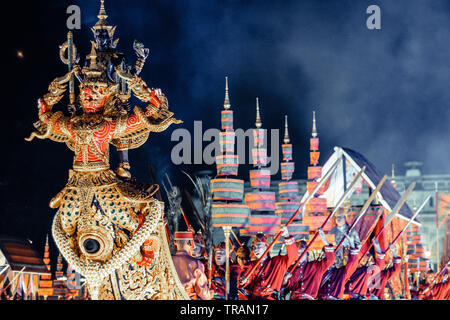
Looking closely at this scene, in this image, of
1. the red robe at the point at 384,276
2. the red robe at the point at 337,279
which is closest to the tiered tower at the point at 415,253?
the red robe at the point at 384,276

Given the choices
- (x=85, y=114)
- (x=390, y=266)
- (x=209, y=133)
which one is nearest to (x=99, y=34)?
(x=85, y=114)

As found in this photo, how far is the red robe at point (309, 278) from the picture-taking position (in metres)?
8.12

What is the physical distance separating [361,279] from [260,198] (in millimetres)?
A: 2421

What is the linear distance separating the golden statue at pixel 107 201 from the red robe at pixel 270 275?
2.74 metres

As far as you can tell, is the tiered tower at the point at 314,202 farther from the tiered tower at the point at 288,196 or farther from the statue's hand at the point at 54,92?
the statue's hand at the point at 54,92

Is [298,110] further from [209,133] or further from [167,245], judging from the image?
[167,245]

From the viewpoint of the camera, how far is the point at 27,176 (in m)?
8.39

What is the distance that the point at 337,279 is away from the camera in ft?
28.2

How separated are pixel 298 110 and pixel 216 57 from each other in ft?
5.50

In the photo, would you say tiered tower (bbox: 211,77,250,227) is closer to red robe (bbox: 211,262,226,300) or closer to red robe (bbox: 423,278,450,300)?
red robe (bbox: 211,262,226,300)

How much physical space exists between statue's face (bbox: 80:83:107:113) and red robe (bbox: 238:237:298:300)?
10.8 feet

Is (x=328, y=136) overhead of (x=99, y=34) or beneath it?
beneath

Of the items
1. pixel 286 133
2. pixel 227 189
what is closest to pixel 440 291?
pixel 286 133
